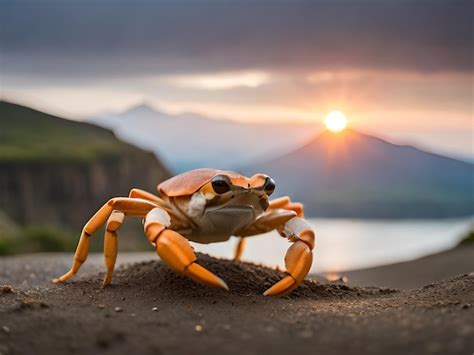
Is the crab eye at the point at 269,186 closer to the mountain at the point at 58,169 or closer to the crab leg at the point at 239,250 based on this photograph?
the crab leg at the point at 239,250

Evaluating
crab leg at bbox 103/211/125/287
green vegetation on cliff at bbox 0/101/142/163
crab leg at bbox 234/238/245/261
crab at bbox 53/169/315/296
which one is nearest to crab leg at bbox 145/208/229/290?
crab at bbox 53/169/315/296

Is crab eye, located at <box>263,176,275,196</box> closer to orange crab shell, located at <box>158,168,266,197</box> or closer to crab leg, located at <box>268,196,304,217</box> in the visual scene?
orange crab shell, located at <box>158,168,266,197</box>

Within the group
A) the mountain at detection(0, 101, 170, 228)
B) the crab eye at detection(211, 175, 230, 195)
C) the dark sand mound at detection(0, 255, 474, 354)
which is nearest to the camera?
the dark sand mound at detection(0, 255, 474, 354)

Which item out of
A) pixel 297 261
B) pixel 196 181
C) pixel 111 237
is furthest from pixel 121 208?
pixel 297 261

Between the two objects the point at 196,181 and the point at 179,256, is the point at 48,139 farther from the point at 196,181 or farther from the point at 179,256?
the point at 179,256

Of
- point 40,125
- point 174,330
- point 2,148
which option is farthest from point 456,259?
point 40,125

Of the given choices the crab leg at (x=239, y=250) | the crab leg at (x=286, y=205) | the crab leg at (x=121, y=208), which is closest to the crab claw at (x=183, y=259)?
the crab leg at (x=121, y=208)
